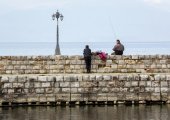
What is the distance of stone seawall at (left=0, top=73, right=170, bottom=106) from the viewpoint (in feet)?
83.1

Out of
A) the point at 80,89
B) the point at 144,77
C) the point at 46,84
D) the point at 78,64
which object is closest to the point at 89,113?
the point at 80,89

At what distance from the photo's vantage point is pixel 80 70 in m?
28.6

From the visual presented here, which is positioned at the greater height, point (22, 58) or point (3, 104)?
point (22, 58)

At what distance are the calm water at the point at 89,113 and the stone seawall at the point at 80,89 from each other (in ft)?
2.65

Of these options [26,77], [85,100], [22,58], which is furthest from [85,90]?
[22,58]

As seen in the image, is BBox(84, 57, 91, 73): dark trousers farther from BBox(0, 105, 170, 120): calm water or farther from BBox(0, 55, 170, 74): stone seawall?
BBox(0, 105, 170, 120): calm water

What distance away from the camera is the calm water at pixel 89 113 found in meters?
21.4

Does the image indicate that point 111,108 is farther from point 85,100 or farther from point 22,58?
point 22,58

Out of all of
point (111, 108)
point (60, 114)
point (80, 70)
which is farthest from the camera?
point (80, 70)

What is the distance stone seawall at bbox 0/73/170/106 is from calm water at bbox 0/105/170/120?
81cm

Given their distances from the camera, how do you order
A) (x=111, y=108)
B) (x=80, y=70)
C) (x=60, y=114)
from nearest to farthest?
(x=60, y=114), (x=111, y=108), (x=80, y=70)

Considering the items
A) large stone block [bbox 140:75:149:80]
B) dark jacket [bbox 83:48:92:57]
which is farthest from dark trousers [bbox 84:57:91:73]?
large stone block [bbox 140:75:149:80]

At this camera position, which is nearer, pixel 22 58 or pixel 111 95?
pixel 111 95

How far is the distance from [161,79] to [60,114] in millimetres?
5013
